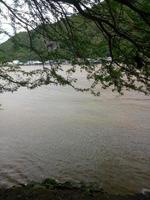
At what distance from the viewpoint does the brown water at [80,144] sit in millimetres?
14543

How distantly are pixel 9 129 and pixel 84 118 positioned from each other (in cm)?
491

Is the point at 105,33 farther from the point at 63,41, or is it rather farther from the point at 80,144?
the point at 80,144

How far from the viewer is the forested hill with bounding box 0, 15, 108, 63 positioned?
818cm

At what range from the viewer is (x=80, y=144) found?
64.1ft

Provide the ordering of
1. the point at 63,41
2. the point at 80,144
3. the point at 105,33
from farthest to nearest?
the point at 80,144
the point at 63,41
the point at 105,33

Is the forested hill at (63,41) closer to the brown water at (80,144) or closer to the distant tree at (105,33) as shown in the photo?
the distant tree at (105,33)

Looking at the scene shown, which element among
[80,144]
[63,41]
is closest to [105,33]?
[63,41]

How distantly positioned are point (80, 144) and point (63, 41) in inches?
451

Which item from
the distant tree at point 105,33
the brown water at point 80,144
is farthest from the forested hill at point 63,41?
the brown water at point 80,144

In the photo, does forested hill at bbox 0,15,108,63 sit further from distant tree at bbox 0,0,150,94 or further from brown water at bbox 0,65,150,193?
brown water at bbox 0,65,150,193

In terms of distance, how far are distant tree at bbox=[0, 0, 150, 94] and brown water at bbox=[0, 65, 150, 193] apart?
5366mm

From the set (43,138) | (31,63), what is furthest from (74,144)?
(31,63)

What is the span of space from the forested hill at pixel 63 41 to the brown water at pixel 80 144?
17.6 ft

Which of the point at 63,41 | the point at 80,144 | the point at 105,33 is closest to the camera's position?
the point at 105,33
